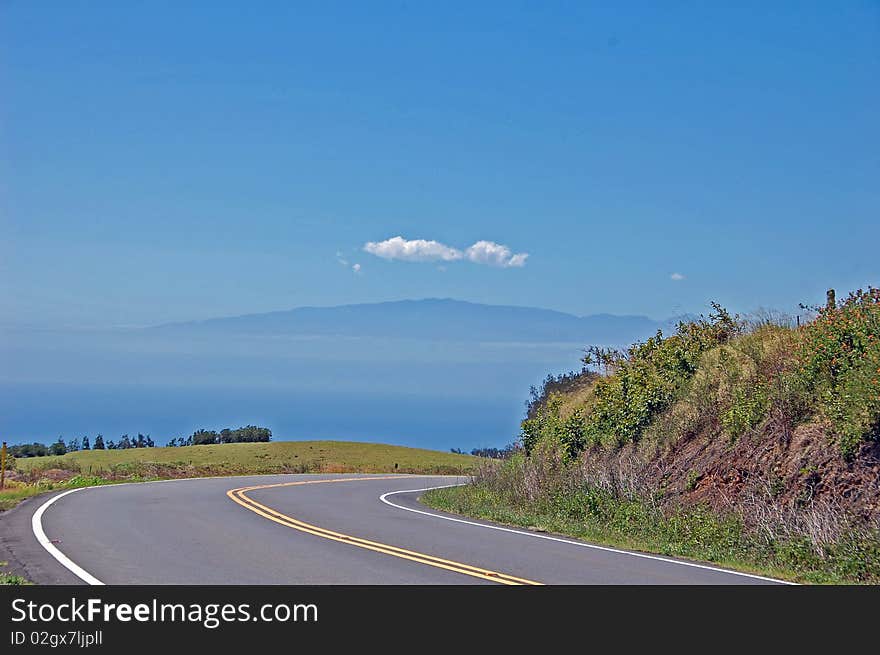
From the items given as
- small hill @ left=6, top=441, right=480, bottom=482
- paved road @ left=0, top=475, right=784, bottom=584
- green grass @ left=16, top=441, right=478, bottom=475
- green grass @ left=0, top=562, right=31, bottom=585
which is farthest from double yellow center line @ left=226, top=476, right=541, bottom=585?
green grass @ left=16, top=441, right=478, bottom=475

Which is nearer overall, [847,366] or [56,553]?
[56,553]

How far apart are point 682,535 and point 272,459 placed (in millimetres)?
38990

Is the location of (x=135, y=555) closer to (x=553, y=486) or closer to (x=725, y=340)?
(x=553, y=486)

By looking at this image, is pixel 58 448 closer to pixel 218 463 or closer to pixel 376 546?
pixel 218 463

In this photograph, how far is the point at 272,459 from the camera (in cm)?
5184

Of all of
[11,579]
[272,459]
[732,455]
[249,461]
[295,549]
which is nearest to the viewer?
[11,579]

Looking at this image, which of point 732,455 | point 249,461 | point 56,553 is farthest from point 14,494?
point 249,461

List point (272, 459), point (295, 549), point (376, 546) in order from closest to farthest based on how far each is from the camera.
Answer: point (295, 549) < point (376, 546) < point (272, 459)

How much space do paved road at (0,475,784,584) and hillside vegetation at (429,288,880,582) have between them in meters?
1.79

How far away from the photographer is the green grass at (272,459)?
4212cm

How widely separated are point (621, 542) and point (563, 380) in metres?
17.7
